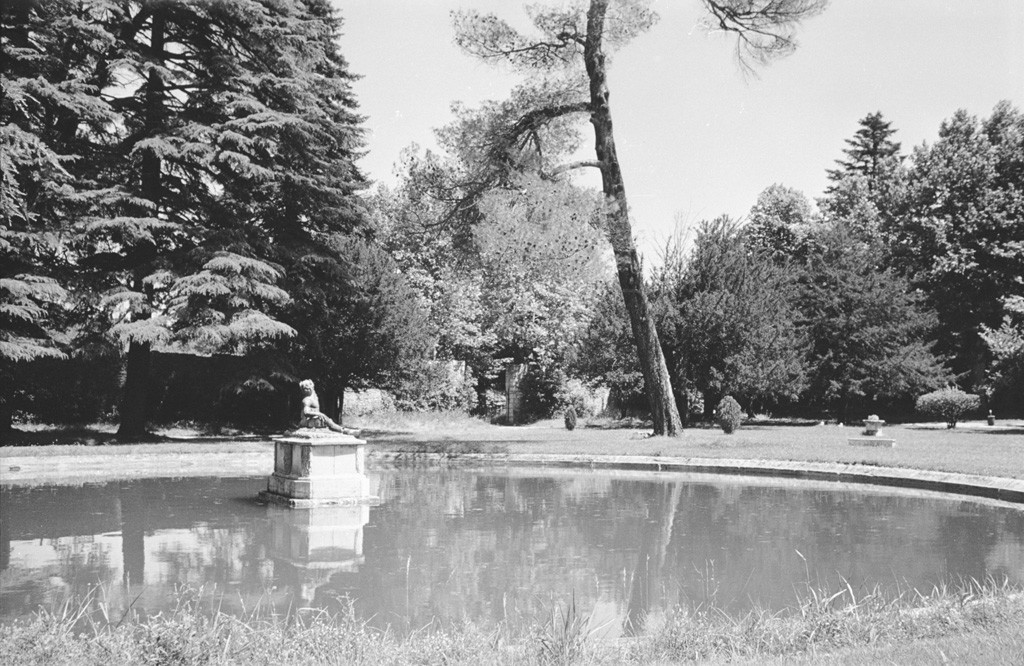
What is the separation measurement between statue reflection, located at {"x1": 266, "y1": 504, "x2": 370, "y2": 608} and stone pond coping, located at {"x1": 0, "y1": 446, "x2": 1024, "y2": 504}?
586 centimetres

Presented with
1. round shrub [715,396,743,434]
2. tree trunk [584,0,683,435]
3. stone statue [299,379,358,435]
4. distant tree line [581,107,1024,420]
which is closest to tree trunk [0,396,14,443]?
stone statue [299,379,358,435]

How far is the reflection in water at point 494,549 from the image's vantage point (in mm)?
6652

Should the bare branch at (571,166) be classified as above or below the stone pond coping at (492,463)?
above

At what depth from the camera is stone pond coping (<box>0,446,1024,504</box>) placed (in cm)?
1329

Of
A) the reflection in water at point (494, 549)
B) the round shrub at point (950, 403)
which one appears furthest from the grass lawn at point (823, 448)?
the reflection in water at point (494, 549)

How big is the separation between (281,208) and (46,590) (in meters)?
17.5

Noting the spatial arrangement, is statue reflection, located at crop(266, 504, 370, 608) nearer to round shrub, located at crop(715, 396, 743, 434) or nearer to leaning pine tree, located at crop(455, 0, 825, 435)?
leaning pine tree, located at crop(455, 0, 825, 435)

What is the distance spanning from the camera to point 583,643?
184 inches

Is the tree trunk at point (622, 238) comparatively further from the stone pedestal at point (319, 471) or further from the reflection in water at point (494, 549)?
the stone pedestal at point (319, 471)

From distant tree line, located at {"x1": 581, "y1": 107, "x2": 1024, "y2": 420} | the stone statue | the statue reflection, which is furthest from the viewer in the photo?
distant tree line, located at {"x1": 581, "y1": 107, "x2": 1024, "y2": 420}

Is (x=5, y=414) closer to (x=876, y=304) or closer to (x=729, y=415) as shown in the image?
(x=729, y=415)

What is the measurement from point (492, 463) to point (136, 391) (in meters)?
9.83

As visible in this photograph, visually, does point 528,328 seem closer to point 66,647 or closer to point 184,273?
point 184,273

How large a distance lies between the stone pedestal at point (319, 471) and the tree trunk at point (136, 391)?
10747 millimetres
